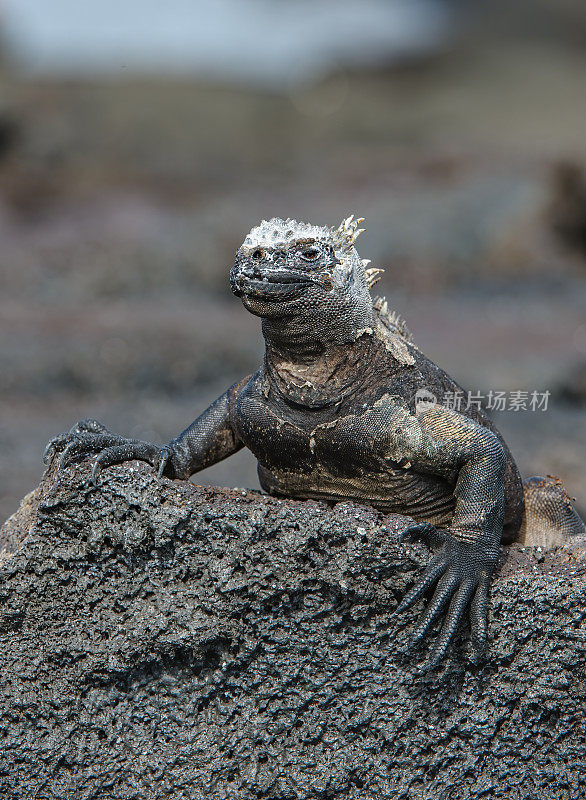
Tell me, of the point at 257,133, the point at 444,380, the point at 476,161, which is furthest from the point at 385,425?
the point at 257,133

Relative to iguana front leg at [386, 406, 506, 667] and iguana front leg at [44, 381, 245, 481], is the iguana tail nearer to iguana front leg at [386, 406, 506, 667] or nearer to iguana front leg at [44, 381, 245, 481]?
iguana front leg at [386, 406, 506, 667]

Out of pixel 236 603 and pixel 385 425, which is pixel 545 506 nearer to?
pixel 385 425

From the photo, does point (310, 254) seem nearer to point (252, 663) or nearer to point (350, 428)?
point (350, 428)

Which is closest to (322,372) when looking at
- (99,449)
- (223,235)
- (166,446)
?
(166,446)

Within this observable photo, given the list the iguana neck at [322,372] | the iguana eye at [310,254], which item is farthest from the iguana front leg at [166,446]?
the iguana eye at [310,254]

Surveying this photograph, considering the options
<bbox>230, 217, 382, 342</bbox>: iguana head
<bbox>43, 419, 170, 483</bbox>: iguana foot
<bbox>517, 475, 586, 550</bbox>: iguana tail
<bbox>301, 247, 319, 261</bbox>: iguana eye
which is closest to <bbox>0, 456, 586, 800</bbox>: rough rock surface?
<bbox>43, 419, 170, 483</bbox>: iguana foot

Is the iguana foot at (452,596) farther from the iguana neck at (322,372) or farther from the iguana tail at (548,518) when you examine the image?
the iguana tail at (548,518)
